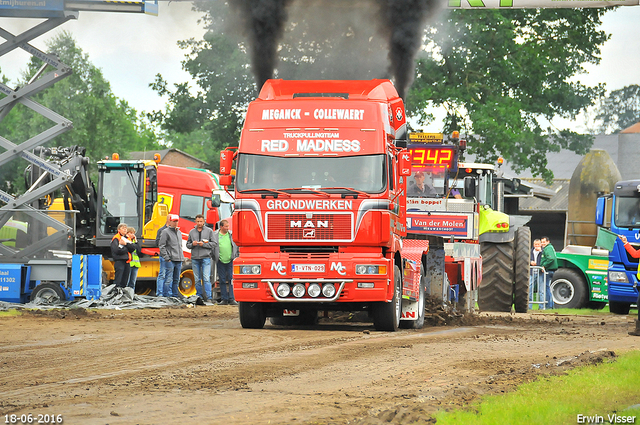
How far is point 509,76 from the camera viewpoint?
Answer: 1487 inches

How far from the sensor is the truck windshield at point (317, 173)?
13180 mm

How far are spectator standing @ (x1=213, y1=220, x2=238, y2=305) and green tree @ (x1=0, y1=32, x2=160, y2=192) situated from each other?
128 feet

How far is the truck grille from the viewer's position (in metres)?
13.1

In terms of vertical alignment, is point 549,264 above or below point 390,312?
above

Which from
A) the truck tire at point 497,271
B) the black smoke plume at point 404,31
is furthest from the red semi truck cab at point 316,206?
the truck tire at point 497,271

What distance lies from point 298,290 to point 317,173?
5.53ft

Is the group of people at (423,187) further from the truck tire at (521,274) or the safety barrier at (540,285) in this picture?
the safety barrier at (540,285)

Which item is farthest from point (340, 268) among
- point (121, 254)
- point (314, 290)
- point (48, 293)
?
point (121, 254)

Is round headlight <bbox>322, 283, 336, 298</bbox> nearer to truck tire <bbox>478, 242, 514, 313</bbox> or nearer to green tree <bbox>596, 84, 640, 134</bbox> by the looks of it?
truck tire <bbox>478, 242, 514, 313</bbox>

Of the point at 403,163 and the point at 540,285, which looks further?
the point at 540,285

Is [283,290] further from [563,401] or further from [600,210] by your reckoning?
[600,210]

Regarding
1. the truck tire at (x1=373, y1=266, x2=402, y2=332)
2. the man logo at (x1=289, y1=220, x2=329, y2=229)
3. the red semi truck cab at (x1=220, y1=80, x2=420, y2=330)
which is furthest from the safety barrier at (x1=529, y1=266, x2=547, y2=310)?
the man logo at (x1=289, y1=220, x2=329, y2=229)

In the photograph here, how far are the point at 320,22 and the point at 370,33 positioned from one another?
1215mm

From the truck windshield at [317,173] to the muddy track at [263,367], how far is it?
2.11 m
